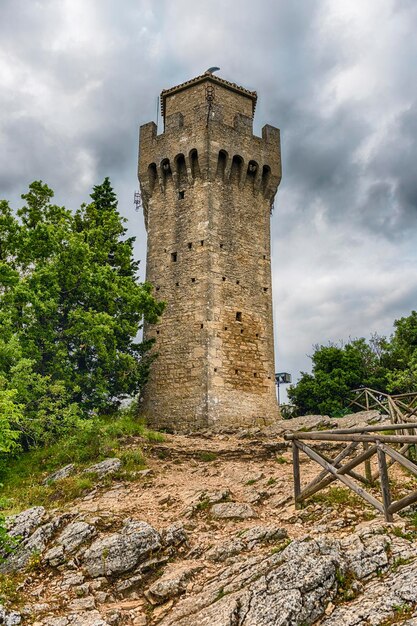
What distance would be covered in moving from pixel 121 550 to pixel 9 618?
77.3 inches

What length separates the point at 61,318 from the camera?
17672 mm

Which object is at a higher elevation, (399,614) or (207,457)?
(207,457)

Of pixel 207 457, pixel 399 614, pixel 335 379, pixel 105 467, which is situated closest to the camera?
pixel 399 614

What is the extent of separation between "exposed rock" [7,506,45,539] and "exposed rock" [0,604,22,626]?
8.42 feet

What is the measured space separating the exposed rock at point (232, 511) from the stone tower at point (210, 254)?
369 inches

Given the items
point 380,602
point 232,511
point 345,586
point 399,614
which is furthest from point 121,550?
point 399,614

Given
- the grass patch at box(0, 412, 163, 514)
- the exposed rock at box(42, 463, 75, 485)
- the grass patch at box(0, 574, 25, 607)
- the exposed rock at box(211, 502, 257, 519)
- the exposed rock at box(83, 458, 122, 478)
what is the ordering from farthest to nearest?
the exposed rock at box(42, 463, 75, 485), the exposed rock at box(83, 458, 122, 478), the grass patch at box(0, 412, 163, 514), the exposed rock at box(211, 502, 257, 519), the grass patch at box(0, 574, 25, 607)

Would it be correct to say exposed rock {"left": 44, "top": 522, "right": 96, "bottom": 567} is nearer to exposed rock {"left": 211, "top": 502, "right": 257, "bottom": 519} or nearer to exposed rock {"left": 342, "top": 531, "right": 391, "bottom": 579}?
exposed rock {"left": 211, "top": 502, "right": 257, "bottom": 519}

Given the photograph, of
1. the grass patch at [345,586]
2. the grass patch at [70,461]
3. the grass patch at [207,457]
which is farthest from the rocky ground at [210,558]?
the grass patch at [207,457]

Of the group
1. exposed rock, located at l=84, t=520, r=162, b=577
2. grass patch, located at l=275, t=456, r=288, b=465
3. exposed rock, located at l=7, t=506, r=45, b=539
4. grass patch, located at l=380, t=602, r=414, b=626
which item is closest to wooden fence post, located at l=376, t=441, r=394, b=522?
grass patch, located at l=380, t=602, r=414, b=626

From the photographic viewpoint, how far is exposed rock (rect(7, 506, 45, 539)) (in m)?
10.0

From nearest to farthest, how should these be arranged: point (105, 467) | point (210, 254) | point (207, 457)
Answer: point (105, 467)
point (207, 457)
point (210, 254)

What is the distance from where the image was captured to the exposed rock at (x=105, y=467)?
13.0m

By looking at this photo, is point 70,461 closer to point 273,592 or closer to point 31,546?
point 31,546
